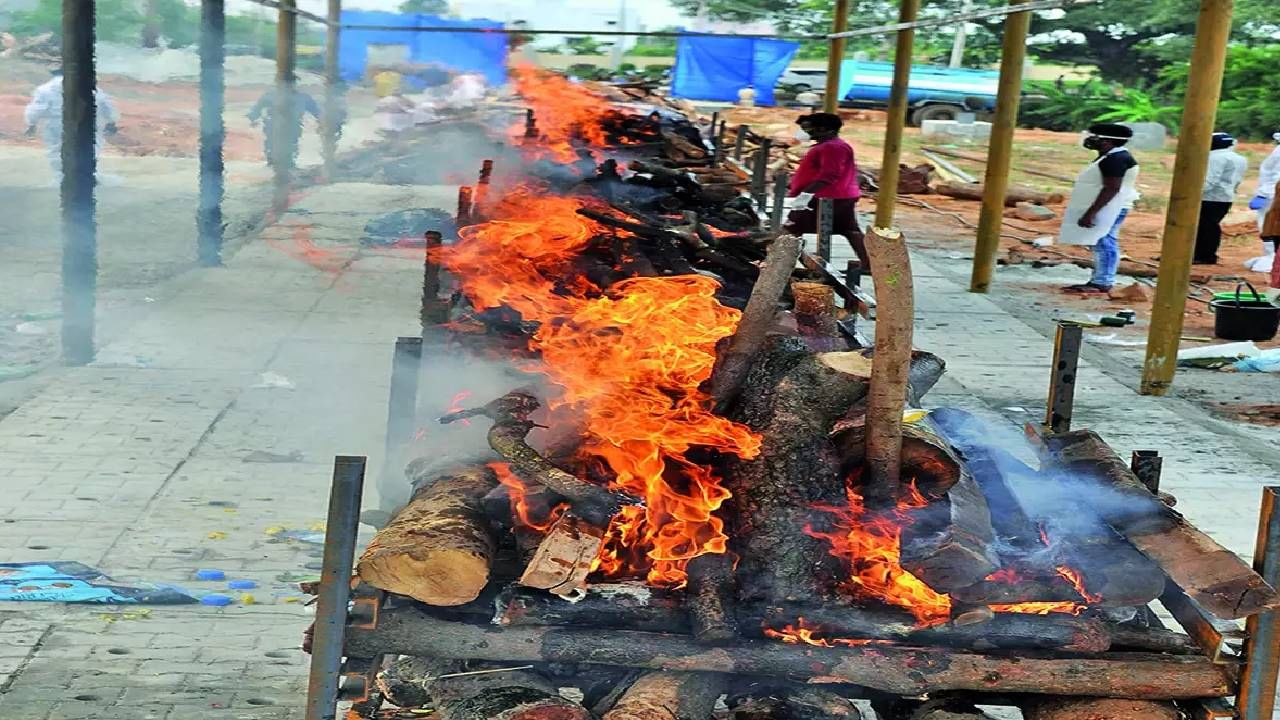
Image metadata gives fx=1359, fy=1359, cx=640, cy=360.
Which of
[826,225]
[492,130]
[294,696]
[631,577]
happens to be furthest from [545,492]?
[492,130]

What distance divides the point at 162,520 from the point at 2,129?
16124 mm

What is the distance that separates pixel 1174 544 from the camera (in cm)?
366

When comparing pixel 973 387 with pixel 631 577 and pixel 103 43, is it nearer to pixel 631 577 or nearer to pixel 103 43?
pixel 631 577

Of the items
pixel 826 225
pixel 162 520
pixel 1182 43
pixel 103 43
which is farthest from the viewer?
pixel 1182 43

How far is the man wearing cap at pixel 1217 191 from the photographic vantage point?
15.9 meters

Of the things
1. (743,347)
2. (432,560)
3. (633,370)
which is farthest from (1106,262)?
(432,560)

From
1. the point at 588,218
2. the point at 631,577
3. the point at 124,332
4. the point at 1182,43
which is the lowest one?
the point at 124,332

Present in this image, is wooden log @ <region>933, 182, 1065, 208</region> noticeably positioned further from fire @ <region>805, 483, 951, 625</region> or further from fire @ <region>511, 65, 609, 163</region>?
fire @ <region>805, 483, 951, 625</region>

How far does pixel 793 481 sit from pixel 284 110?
→ 16.4 metres

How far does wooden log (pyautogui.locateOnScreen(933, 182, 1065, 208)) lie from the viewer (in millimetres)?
21828

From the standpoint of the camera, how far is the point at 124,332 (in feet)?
33.7

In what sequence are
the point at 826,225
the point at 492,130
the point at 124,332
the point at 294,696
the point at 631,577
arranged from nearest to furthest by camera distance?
1. the point at 631,577
2. the point at 294,696
3. the point at 826,225
4. the point at 124,332
5. the point at 492,130

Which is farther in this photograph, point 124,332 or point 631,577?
point 124,332

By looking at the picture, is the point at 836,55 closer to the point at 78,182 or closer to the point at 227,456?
the point at 78,182
